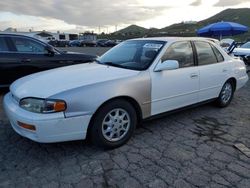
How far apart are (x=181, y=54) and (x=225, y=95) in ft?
5.43

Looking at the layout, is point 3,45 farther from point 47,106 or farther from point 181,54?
point 181,54

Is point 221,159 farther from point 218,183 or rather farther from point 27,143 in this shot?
point 27,143

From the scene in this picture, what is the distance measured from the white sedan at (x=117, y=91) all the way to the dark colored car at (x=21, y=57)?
2455mm

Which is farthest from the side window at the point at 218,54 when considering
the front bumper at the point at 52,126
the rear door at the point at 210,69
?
the front bumper at the point at 52,126

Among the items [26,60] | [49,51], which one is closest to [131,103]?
[26,60]

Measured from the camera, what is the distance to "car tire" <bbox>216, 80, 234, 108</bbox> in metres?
5.31

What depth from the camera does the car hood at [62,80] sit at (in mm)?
3223

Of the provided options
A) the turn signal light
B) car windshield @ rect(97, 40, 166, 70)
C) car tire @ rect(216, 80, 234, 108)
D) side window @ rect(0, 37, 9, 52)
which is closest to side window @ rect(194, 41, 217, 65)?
car tire @ rect(216, 80, 234, 108)

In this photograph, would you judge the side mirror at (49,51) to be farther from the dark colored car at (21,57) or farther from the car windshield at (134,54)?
the car windshield at (134,54)

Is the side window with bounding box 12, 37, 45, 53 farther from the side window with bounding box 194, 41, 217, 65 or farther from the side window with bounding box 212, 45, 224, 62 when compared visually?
the side window with bounding box 212, 45, 224, 62

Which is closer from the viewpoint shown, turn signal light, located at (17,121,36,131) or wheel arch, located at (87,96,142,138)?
turn signal light, located at (17,121,36,131)

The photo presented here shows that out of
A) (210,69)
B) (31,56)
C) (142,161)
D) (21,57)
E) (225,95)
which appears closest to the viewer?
(142,161)

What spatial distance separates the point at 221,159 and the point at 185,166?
1.74ft

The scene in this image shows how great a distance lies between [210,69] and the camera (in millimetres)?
4832
